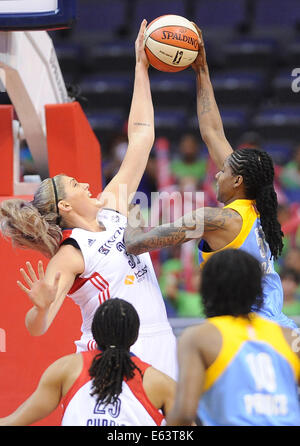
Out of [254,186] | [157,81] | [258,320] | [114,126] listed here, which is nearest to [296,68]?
[157,81]

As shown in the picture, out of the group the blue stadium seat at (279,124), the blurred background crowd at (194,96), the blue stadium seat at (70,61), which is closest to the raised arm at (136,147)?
the blurred background crowd at (194,96)

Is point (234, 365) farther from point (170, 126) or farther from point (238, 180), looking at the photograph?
point (170, 126)

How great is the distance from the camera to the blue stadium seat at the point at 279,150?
1002cm

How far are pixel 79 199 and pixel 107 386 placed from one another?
1231 millimetres

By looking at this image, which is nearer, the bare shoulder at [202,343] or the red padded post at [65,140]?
the bare shoulder at [202,343]

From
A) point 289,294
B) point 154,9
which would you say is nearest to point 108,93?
point 154,9

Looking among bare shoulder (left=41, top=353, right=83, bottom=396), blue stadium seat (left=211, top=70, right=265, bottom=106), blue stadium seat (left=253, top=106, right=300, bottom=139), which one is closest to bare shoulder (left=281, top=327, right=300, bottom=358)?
bare shoulder (left=41, top=353, right=83, bottom=396)

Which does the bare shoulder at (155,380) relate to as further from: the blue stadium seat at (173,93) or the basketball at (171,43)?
the blue stadium seat at (173,93)

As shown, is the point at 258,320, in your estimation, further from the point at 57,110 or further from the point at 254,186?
the point at 57,110

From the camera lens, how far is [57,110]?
5004mm

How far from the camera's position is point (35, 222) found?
376cm

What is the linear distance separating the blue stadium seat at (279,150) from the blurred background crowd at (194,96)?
2 centimetres

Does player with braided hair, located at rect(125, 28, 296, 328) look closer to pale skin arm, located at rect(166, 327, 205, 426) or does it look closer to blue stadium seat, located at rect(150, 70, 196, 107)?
pale skin arm, located at rect(166, 327, 205, 426)
